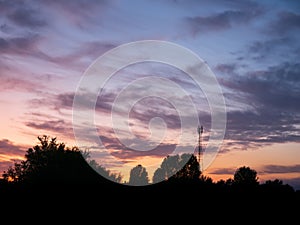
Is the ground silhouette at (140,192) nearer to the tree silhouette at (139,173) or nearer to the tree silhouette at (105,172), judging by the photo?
the tree silhouette at (105,172)

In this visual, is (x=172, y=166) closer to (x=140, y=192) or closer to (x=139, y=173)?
(x=139, y=173)

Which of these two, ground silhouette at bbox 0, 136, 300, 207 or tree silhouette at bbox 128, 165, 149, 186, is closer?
ground silhouette at bbox 0, 136, 300, 207

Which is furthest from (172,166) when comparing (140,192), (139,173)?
(140,192)

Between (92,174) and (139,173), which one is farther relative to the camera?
(139,173)

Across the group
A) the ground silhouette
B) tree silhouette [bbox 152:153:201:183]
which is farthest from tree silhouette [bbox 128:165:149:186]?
the ground silhouette

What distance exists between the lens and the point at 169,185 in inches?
912

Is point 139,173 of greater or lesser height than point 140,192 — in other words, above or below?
above

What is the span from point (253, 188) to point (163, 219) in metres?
8.26

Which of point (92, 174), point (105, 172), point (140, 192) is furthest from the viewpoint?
point (105, 172)

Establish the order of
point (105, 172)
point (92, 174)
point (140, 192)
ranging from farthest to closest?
point (105, 172)
point (92, 174)
point (140, 192)

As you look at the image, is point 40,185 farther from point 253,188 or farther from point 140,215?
point 253,188

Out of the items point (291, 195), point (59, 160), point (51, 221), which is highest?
point (59, 160)

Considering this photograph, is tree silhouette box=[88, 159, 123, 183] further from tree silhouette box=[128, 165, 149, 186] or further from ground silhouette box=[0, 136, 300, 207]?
ground silhouette box=[0, 136, 300, 207]

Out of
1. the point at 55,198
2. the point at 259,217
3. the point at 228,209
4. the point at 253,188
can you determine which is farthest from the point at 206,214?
the point at 55,198
